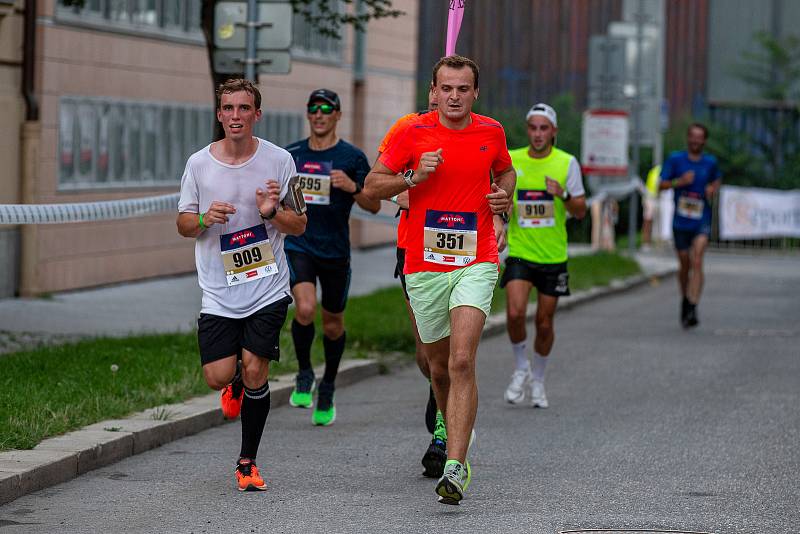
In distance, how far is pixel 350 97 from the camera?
1110 inches

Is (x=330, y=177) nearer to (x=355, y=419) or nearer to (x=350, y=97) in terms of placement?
(x=355, y=419)

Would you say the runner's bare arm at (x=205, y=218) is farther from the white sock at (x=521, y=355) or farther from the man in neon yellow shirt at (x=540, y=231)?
the white sock at (x=521, y=355)

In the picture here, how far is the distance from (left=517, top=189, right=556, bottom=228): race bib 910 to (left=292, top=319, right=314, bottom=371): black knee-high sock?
65.8 inches

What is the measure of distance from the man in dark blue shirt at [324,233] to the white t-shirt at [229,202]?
97.4 inches

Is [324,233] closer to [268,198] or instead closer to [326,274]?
[326,274]

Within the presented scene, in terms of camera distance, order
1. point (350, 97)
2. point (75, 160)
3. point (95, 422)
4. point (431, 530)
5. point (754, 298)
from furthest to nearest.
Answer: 1. point (350, 97)
2. point (754, 298)
3. point (75, 160)
4. point (95, 422)
5. point (431, 530)

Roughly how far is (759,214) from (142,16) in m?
19.5

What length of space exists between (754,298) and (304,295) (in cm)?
1264

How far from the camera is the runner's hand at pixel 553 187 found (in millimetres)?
11055

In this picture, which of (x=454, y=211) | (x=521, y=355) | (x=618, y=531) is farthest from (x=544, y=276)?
(x=618, y=531)

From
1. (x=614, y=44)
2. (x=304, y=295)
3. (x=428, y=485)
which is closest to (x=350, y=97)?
(x=614, y=44)

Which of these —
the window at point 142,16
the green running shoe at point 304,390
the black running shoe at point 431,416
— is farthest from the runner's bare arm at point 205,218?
the window at point 142,16

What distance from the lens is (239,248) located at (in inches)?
313

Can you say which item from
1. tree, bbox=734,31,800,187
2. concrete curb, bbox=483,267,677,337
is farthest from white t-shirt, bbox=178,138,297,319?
tree, bbox=734,31,800,187
